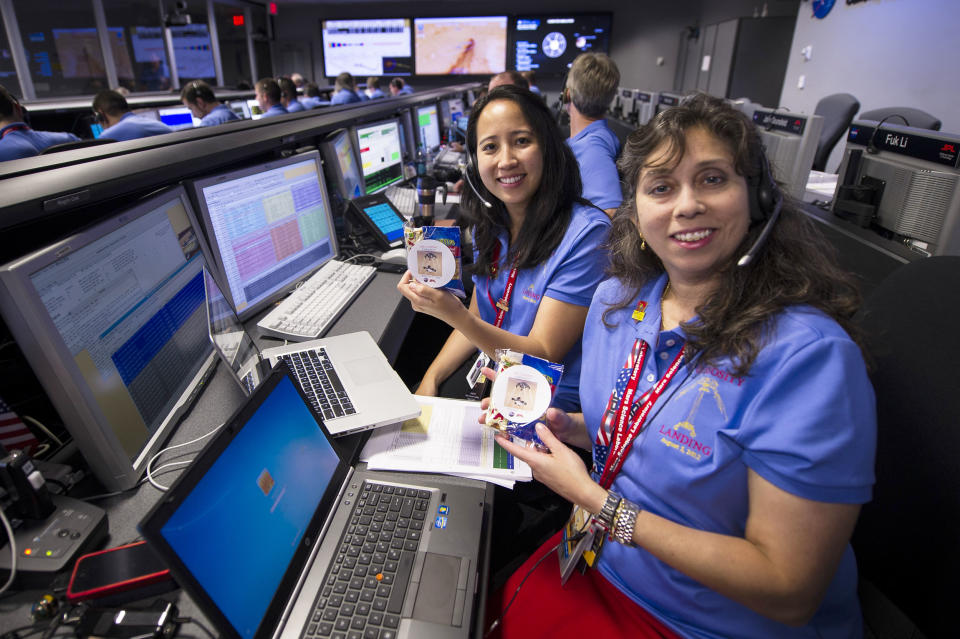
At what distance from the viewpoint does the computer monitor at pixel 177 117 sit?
210 inches

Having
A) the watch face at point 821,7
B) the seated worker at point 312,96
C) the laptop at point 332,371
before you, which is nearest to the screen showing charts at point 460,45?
the seated worker at point 312,96

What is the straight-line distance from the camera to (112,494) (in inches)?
34.6

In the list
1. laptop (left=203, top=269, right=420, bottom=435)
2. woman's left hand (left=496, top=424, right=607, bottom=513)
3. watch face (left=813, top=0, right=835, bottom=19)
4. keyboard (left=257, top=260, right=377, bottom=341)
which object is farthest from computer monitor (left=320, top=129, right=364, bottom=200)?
watch face (left=813, top=0, right=835, bottom=19)

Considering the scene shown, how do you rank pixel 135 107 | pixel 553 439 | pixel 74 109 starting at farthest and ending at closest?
pixel 135 107, pixel 74 109, pixel 553 439

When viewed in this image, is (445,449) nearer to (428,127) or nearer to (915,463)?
(915,463)

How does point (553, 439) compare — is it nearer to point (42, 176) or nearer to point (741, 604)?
point (741, 604)

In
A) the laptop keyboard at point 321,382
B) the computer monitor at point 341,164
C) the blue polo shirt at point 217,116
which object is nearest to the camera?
the laptop keyboard at point 321,382

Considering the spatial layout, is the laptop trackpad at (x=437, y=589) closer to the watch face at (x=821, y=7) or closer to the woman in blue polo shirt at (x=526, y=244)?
the woman in blue polo shirt at (x=526, y=244)

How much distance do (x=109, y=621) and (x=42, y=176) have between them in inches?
28.6

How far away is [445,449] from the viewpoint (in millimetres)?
1058

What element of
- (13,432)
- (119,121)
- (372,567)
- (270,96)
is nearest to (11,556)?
(13,432)

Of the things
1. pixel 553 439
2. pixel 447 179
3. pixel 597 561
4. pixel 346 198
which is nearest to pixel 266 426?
pixel 553 439

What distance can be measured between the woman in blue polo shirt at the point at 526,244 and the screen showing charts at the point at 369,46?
10.7m

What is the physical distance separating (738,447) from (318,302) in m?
1.25
